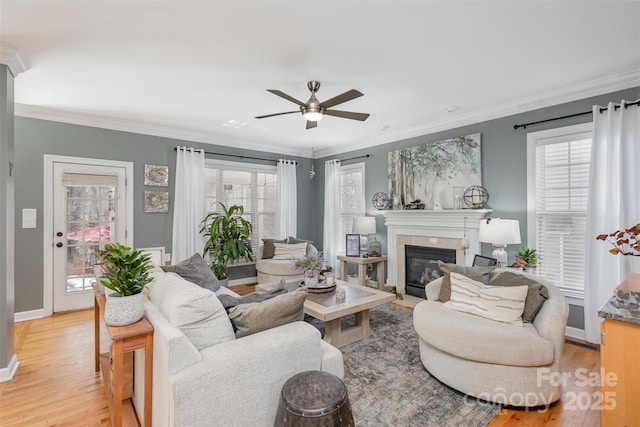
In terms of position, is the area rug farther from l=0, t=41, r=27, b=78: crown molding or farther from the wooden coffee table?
l=0, t=41, r=27, b=78: crown molding

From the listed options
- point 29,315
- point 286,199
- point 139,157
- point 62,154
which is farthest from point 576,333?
point 62,154

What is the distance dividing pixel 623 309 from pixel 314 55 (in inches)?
104

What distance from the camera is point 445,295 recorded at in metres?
2.75

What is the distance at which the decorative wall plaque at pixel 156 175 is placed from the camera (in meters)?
4.66

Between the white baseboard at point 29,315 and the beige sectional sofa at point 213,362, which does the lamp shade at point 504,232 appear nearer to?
the beige sectional sofa at point 213,362

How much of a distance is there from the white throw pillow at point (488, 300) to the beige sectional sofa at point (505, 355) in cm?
8

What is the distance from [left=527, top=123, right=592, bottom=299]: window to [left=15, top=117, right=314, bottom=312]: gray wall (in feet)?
16.6

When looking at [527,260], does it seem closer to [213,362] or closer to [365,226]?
[365,226]

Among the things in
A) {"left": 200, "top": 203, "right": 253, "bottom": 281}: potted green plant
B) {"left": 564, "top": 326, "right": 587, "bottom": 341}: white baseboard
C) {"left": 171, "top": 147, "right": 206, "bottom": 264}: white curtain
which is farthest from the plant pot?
{"left": 564, "top": 326, "right": 587, "bottom": 341}: white baseboard

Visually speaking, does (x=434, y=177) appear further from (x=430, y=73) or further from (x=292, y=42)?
(x=292, y=42)

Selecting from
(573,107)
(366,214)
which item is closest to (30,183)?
(366,214)

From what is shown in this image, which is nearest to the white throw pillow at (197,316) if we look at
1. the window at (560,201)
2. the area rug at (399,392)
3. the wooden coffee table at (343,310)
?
the area rug at (399,392)

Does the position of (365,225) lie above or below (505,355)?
above

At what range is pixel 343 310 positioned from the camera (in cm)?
286
